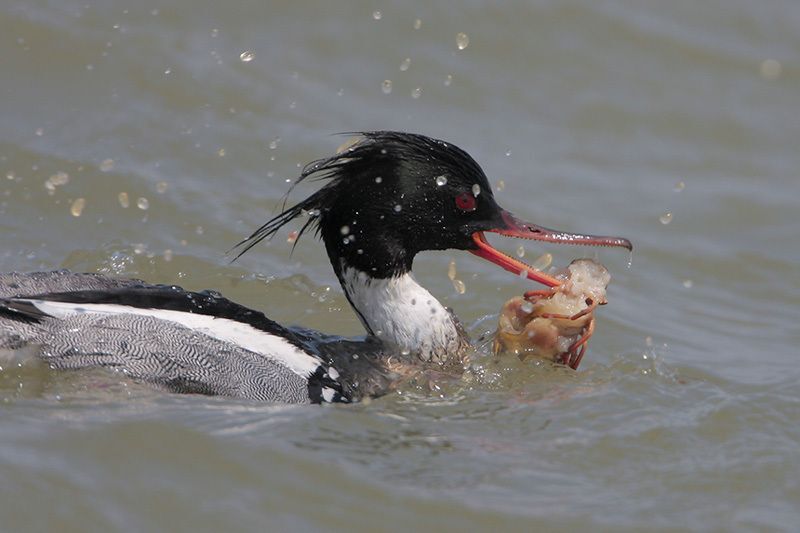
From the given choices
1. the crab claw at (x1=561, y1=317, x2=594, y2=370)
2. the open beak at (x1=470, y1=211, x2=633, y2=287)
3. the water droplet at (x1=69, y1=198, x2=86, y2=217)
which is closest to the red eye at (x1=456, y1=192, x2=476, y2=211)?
the open beak at (x1=470, y1=211, x2=633, y2=287)

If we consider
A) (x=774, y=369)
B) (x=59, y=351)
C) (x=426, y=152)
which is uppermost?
→ (x=426, y=152)

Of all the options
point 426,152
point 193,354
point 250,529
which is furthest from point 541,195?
point 250,529

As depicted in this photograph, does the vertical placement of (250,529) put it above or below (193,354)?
below

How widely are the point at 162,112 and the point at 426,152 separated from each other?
461 centimetres

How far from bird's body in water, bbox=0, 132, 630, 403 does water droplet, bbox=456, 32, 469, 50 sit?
488cm

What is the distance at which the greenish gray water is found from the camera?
5.95 metres

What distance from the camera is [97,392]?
6.60 m

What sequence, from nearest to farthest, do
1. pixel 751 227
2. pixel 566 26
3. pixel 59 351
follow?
pixel 59 351, pixel 751 227, pixel 566 26

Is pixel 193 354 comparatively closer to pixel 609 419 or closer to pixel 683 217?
pixel 609 419

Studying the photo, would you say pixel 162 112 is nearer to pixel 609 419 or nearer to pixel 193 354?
pixel 193 354

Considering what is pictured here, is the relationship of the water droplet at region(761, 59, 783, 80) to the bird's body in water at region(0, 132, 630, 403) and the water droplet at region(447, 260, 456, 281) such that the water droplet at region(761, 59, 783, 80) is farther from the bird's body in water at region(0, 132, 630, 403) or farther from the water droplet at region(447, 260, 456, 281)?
the bird's body in water at region(0, 132, 630, 403)

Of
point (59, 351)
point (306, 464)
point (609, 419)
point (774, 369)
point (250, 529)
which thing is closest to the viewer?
point (250, 529)

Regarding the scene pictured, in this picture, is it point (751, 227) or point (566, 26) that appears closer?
point (751, 227)

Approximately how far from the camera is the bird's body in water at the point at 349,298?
6.67m
